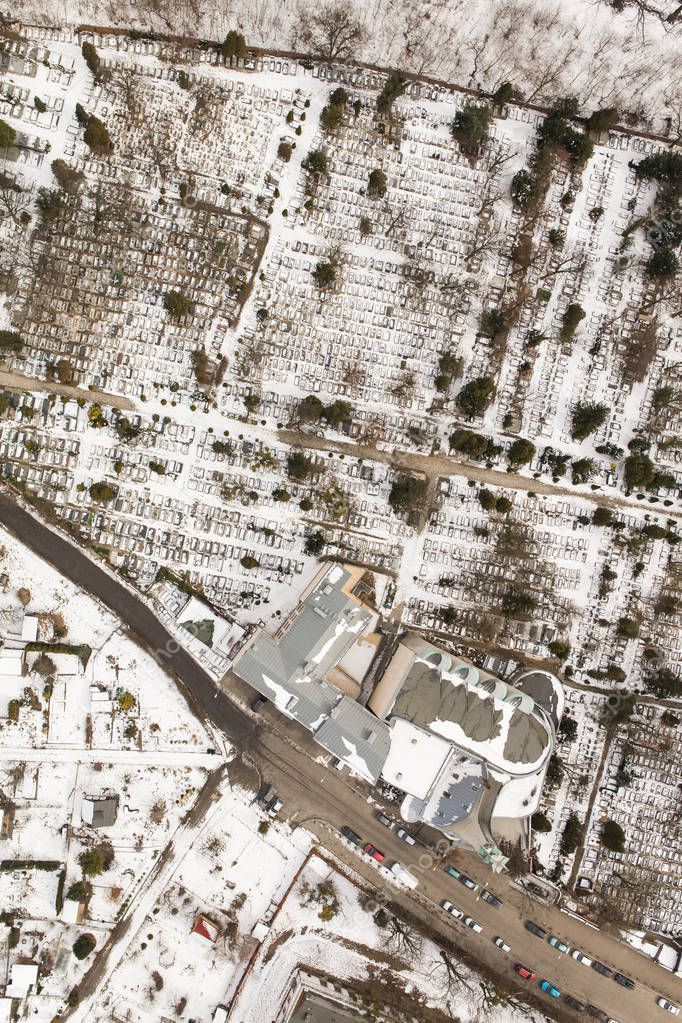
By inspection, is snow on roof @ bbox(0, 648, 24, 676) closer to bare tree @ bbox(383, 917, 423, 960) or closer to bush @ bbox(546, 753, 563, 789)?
bare tree @ bbox(383, 917, 423, 960)

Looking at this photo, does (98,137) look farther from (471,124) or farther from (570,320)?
(570,320)

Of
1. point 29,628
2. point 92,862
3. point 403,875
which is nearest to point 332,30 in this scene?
point 29,628

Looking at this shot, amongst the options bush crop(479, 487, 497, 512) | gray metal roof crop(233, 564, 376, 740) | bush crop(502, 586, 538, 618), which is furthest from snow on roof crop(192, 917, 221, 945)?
bush crop(479, 487, 497, 512)

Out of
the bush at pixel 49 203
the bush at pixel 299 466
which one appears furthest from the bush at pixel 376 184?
the bush at pixel 49 203

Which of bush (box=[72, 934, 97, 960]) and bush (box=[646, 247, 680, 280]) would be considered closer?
bush (box=[72, 934, 97, 960])

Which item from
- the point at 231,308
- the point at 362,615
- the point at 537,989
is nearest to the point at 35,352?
the point at 231,308

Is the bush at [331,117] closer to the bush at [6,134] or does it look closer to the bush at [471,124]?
the bush at [471,124]

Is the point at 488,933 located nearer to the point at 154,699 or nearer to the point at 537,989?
the point at 537,989
